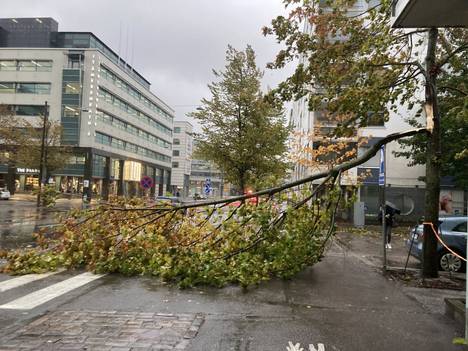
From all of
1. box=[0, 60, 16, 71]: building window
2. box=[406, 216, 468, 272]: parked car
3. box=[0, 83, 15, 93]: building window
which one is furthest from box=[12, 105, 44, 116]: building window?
box=[406, 216, 468, 272]: parked car

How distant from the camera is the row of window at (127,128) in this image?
59.4 m

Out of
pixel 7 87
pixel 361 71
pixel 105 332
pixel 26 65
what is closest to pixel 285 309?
pixel 105 332

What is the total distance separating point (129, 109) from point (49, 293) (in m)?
66.1

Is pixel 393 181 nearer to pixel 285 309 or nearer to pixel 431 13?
pixel 431 13

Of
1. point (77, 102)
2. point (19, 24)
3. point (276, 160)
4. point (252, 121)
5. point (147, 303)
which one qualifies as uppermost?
point (19, 24)

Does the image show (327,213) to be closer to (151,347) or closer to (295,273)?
(295,273)

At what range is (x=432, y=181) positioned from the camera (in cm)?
902

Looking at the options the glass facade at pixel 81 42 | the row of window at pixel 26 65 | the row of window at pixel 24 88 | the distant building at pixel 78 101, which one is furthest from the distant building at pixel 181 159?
the row of window at pixel 26 65

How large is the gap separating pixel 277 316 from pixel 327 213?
3.10m

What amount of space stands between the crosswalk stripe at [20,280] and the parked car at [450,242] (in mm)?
8397

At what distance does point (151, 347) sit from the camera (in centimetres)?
436

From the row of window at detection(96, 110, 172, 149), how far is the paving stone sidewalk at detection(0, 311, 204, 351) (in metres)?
55.3

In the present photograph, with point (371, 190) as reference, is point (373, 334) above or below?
below

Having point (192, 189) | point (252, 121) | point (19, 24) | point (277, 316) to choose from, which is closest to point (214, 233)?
point (277, 316)
